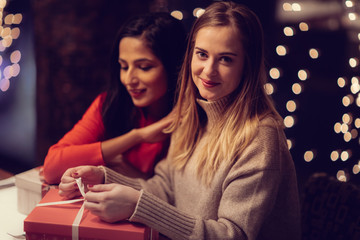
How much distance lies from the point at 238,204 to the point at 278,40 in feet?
3.07

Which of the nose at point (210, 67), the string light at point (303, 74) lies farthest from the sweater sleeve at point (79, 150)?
the string light at point (303, 74)

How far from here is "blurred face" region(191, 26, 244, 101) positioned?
3.27ft

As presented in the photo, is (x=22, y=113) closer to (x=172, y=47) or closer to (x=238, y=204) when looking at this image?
(x=172, y=47)

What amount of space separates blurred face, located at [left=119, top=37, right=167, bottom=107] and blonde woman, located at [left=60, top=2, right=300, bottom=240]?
16 cm

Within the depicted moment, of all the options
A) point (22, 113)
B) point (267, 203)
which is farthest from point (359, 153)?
point (22, 113)

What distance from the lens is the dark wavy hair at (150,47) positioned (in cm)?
132

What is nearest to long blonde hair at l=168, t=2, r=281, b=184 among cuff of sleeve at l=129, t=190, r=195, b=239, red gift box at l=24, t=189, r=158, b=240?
cuff of sleeve at l=129, t=190, r=195, b=239

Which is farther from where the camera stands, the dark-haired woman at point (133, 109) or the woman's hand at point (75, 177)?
the dark-haired woman at point (133, 109)

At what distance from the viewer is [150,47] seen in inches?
50.9

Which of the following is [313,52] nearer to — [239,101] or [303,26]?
[303,26]

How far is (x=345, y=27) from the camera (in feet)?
5.43

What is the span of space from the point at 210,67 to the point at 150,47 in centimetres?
35

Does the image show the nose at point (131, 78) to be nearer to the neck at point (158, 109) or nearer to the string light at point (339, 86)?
the neck at point (158, 109)

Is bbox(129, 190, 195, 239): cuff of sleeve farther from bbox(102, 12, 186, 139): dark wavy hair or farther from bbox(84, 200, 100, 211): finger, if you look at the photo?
bbox(102, 12, 186, 139): dark wavy hair
